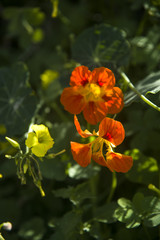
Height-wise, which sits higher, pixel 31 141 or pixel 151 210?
pixel 31 141

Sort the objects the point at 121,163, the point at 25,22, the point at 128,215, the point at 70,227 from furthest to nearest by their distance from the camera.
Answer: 1. the point at 25,22
2. the point at 70,227
3. the point at 128,215
4. the point at 121,163

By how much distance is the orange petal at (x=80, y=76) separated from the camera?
122cm

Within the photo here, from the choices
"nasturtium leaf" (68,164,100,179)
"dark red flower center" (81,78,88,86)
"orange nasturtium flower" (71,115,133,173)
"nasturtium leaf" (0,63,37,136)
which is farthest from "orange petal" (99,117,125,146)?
"nasturtium leaf" (0,63,37,136)

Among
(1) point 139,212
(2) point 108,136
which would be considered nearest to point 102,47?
(2) point 108,136

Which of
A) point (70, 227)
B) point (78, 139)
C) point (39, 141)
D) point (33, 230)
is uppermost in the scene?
point (39, 141)

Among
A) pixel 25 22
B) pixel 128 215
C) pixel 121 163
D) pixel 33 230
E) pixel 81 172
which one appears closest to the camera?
pixel 121 163

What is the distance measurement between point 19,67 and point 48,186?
2.19 feet

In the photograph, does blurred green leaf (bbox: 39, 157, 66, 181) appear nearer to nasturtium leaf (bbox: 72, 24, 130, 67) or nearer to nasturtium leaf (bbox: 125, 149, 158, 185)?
nasturtium leaf (bbox: 125, 149, 158, 185)

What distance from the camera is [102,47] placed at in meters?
1.64

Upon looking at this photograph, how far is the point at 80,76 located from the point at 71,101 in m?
0.10

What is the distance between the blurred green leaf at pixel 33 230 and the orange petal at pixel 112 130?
0.70 meters

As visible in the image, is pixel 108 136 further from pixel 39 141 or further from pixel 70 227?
pixel 70 227

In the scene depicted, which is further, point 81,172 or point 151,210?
point 81,172

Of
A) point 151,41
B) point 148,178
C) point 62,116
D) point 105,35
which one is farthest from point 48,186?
point 151,41
